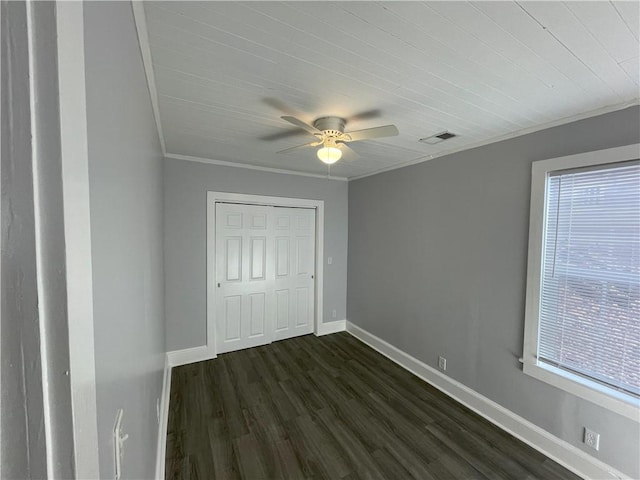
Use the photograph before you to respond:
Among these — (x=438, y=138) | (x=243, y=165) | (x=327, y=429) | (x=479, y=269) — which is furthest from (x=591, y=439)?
(x=243, y=165)

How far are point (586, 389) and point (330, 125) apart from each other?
2.46 metres

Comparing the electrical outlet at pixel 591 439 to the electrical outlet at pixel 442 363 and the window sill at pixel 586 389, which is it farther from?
the electrical outlet at pixel 442 363

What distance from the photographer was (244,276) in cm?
A: 345

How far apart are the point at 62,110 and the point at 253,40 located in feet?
3.52

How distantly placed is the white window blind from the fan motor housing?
1.58 m

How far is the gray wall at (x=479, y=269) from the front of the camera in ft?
5.79

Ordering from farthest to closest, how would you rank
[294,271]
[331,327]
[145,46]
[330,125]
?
[331,327] → [294,271] → [330,125] → [145,46]

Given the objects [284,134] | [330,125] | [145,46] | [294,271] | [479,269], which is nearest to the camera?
[145,46]

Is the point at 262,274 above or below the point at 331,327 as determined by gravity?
above

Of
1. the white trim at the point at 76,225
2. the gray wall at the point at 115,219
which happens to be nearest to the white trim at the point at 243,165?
the gray wall at the point at 115,219

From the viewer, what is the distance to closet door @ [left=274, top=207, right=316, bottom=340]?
12.1 feet

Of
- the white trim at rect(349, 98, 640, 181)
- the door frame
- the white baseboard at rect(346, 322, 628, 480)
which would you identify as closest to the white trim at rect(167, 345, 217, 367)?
the door frame

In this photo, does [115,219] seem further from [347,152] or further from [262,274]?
[262,274]

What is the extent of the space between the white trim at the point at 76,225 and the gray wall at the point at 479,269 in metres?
2.56
